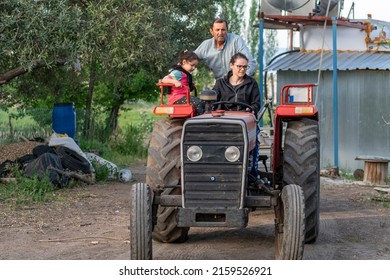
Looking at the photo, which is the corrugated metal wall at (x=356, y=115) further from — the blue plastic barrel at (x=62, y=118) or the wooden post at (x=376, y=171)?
the blue plastic barrel at (x=62, y=118)

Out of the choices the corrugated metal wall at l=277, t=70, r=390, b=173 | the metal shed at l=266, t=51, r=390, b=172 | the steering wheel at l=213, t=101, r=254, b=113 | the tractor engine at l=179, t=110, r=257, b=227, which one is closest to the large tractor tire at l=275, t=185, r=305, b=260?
the tractor engine at l=179, t=110, r=257, b=227

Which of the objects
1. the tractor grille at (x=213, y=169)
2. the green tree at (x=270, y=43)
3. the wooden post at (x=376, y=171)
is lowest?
the wooden post at (x=376, y=171)

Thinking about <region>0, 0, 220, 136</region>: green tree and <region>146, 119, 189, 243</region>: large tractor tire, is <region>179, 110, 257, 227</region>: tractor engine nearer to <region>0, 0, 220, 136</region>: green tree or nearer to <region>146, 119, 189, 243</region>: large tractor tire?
<region>146, 119, 189, 243</region>: large tractor tire

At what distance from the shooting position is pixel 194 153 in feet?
23.2

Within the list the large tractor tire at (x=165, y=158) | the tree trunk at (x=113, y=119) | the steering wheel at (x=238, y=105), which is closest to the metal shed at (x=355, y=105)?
the tree trunk at (x=113, y=119)

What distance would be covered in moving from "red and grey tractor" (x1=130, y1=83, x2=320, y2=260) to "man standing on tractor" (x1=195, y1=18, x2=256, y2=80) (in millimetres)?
1550

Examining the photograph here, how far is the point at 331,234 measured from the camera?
9.18 meters

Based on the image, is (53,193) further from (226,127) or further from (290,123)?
(226,127)

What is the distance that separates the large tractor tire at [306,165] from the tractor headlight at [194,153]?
1.32 metres

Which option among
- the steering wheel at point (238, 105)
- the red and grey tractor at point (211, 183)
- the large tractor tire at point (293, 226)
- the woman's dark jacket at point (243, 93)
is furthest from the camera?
the woman's dark jacket at point (243, 93)

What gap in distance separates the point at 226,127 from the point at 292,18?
381 inches

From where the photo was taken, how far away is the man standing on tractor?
9.41 metres

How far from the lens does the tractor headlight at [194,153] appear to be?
23.2 ft

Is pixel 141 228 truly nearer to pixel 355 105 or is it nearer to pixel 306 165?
pixel 306 165
